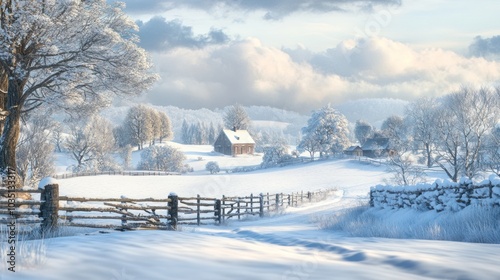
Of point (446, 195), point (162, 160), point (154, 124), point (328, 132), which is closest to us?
point (446, 195)

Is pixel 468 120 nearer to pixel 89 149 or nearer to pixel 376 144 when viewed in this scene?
pixel 376 144

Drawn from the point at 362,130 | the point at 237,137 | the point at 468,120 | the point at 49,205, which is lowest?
the point at 49,205

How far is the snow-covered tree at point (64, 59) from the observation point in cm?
1645

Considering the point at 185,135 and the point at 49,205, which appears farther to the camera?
the point at 185,135

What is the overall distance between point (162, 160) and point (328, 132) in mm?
27155

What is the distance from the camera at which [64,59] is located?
17.9 m

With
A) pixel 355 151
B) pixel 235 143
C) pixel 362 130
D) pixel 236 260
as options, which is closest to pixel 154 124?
pixel 235 143

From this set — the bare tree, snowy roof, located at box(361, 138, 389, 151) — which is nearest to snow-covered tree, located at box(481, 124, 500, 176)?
snowy roof, located at box(361, 138, 389, 151)

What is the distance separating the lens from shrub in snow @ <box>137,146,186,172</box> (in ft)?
249

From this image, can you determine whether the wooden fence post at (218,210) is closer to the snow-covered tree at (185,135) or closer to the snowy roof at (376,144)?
the snowy roof at (376,144)

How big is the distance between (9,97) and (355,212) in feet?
49.4

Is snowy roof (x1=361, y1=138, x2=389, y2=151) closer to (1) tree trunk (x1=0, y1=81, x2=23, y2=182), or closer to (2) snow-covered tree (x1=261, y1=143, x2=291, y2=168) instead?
(2) snow-covered tree (x1=261, y1=143, x2=291, y2=168)

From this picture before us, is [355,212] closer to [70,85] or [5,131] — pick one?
[70,85]

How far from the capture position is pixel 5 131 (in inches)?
682
